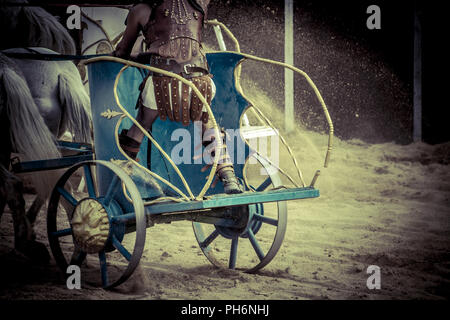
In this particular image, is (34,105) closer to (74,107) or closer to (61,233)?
(74,107)

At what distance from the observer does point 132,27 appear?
2613 millimetres

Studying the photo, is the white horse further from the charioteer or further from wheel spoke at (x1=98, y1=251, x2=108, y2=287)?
the charioteer

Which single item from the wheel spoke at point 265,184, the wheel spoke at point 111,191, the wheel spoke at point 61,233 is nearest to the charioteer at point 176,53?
the wheel spoke at point 111,191

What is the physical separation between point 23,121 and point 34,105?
148 millimetres

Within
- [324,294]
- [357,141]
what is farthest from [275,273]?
[357,141]

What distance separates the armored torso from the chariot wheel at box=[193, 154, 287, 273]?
77cm

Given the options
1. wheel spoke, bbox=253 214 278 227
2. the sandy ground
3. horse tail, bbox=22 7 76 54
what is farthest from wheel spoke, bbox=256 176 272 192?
horse tail, bbox=22 7 76 54

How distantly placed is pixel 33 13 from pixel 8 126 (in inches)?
45.2

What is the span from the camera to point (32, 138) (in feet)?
10.3

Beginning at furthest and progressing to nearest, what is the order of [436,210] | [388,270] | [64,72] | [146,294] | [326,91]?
1. [326,91]
2. [436,210]
3. [64,72]
4. [388,270]
5. [146,294]

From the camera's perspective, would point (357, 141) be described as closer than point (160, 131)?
No

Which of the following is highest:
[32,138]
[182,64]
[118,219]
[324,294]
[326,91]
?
[326,91]

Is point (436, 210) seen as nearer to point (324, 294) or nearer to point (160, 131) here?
point (324, 294)

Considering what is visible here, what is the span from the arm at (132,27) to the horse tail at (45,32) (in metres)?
1.55
